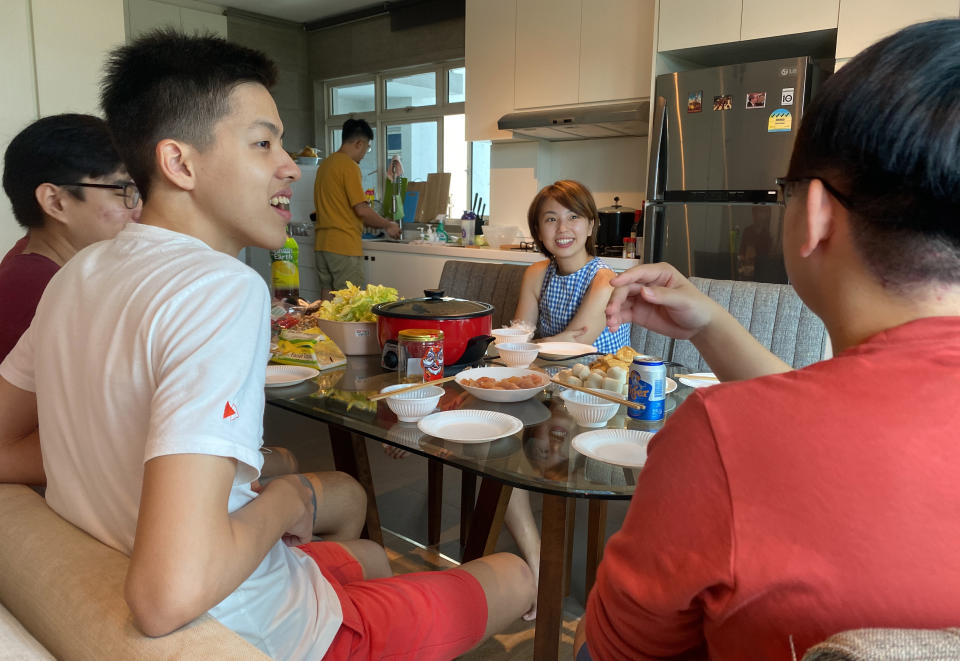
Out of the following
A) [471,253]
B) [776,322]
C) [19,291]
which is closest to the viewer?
[19,291]

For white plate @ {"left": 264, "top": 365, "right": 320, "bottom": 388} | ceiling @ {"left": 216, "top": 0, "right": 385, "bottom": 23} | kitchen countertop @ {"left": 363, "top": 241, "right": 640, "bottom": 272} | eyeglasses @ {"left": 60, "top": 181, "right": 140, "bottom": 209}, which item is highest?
ceiling @ {"left": 216, "top": 0, "right": 385, "bottom": 23}

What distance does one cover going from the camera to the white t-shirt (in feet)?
2.51

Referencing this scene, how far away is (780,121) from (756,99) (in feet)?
0.56

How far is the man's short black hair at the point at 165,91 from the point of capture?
0.99m

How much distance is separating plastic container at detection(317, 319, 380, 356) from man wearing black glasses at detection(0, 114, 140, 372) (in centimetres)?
67

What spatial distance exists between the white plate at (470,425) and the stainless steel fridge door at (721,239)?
2.62 metres

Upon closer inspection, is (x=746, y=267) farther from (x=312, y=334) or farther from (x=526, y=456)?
(x=526, y=456)

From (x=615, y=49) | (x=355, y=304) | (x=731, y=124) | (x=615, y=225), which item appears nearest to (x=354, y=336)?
(x=355, y=304)

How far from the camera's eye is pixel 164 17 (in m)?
6.80

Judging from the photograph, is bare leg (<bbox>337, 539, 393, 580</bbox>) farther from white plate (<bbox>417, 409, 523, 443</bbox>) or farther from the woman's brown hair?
the woman's brown hair

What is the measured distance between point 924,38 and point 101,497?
105 centimetres

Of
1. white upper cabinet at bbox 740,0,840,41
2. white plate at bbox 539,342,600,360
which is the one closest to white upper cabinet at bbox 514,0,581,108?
white upper cabinet at bbox 740,0,840,41

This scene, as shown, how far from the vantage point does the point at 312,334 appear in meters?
1.97

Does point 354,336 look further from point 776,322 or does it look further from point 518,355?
point 776,322
